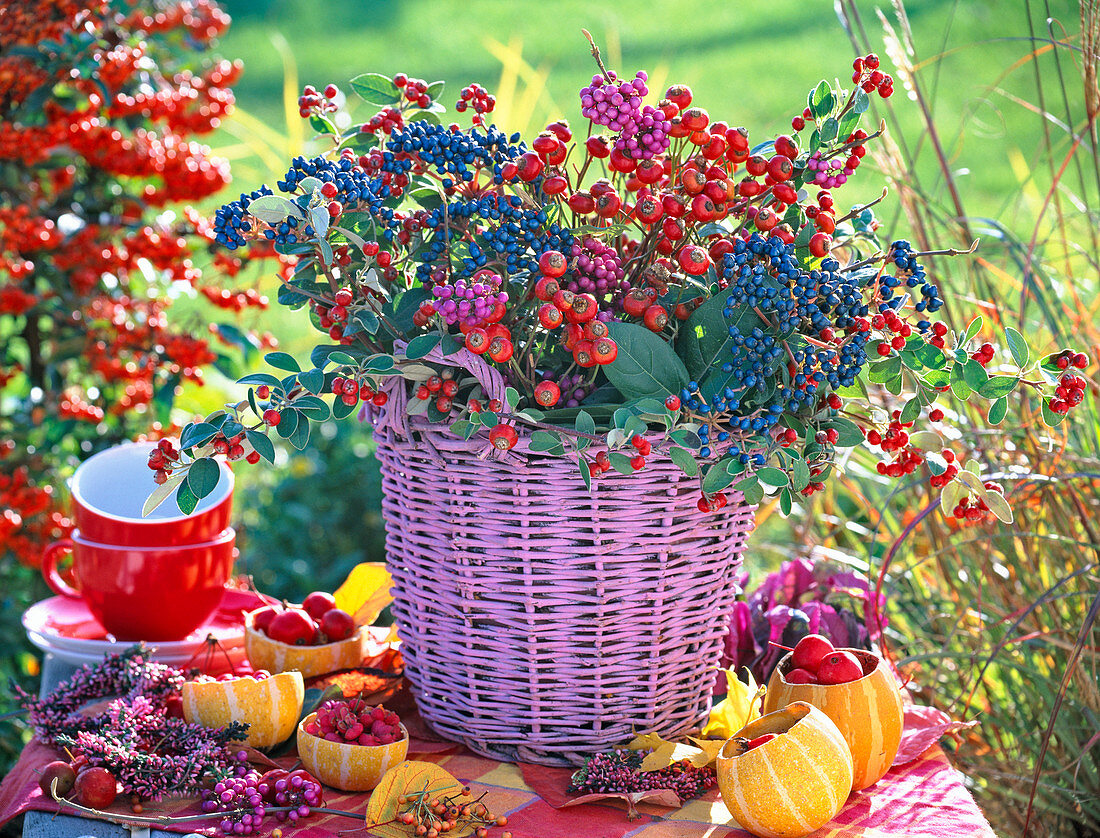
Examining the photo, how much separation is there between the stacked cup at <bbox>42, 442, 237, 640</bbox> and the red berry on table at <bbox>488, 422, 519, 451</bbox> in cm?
47

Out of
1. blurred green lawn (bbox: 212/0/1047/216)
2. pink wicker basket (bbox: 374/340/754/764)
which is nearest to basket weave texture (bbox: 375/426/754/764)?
pink wicker basket (bbox: 374/340/754/764)

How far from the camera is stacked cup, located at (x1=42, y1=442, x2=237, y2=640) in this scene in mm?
1108

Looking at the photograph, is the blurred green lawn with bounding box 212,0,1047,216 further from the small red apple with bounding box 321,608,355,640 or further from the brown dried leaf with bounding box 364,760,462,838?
the brown dried leaf with bounding box 364,760,462,838

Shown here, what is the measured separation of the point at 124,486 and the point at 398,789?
56cm

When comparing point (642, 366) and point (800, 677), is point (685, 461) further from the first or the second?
point (800, 677)

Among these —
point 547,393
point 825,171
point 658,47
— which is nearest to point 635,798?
point 547,393

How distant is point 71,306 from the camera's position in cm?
166

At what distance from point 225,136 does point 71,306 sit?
461cm

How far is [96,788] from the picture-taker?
85 cm

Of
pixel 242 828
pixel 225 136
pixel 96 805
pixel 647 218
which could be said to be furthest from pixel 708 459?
pixel 225 136

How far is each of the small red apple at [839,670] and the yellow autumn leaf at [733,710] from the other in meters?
0.09

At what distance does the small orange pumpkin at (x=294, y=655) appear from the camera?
3.59 feet

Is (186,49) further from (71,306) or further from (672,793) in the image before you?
(672,793)

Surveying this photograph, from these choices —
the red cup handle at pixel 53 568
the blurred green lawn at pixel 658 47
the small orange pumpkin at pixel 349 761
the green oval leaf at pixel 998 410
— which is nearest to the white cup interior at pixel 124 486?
the red cup handle at pixel 53 568
